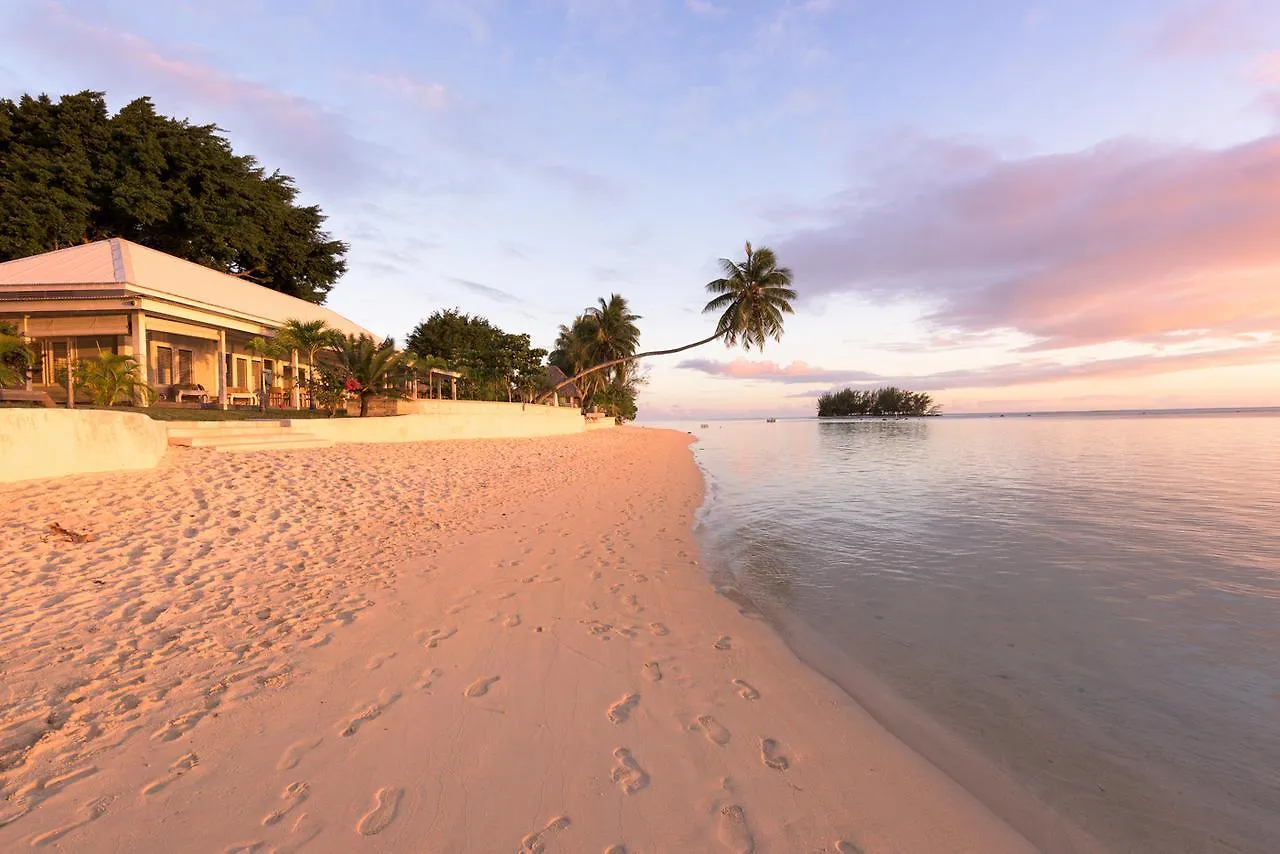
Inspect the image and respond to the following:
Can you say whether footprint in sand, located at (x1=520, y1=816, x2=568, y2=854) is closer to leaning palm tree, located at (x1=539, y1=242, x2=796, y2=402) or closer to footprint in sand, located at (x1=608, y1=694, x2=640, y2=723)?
footprint in sand, located at (x1=608, y1=694, x2=640, y2=723)

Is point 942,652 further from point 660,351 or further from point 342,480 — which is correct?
point 660,351

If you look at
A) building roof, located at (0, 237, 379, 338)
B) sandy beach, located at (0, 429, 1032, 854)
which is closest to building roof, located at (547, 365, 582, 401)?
building roof, located at (0, 237, 379, 338)

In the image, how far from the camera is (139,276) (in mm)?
17703

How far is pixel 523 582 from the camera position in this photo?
19.2 feet

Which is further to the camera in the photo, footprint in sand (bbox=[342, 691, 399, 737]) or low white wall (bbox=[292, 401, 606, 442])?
low white wall (bbox=[292, 401, 606, 442])

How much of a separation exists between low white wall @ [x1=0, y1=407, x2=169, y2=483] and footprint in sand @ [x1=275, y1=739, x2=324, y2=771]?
8.02 metres

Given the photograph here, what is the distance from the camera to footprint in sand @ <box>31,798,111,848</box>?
2156 millimetres

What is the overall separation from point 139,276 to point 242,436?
10.3m

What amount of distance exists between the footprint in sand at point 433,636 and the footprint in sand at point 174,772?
1.59m

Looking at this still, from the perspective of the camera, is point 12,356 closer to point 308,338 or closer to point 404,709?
point 308,338

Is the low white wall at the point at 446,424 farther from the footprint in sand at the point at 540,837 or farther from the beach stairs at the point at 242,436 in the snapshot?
the footprint in sand at the point at 540,837

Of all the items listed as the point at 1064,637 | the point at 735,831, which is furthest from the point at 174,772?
the point at 1064,637

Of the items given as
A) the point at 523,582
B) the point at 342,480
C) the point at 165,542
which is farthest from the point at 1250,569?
the point at 342,480

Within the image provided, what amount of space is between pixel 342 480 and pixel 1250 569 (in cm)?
1459
